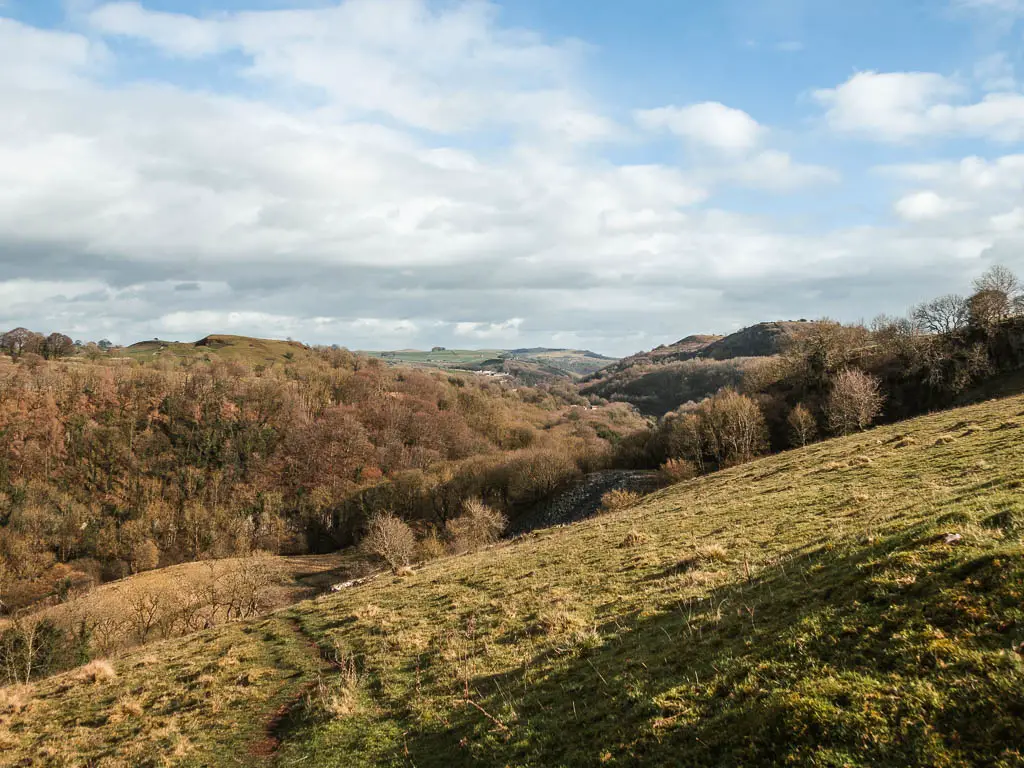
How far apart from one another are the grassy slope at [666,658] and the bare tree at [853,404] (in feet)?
116

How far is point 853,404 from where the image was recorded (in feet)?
193

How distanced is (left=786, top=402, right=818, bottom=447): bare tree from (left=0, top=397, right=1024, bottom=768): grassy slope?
39.8 metres

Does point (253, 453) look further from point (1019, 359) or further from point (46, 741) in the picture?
point (1019, 359)

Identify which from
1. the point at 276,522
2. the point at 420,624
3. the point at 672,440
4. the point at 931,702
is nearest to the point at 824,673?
the point at 931,702

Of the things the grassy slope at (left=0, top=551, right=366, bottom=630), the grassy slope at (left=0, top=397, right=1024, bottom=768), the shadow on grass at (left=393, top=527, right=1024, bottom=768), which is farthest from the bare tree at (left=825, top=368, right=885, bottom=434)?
the grassy slope at (left=0, top=551, right=366, bottom=630)

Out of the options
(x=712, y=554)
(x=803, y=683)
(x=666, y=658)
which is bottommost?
(x=712, y=554)

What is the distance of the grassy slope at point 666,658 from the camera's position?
6508 millimetres

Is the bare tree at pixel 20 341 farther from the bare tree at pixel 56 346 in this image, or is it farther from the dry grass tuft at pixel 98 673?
the dry grass tuft at pixel 98 673

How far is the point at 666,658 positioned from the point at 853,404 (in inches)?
2399

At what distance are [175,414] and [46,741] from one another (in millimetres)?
148649

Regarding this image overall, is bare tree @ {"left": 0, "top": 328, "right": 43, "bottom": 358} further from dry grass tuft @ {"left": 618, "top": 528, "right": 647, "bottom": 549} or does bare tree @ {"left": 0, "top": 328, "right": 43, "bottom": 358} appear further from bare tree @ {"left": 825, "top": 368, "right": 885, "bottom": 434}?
bare tree @ {"left": 825, "top": 368, "right": 885, "bottom": 434}

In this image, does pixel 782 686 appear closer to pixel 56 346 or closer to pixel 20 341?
pixel 56 346

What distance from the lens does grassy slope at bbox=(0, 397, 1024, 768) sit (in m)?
6.51

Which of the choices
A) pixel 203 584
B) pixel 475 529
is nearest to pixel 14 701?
pixel 203 584
